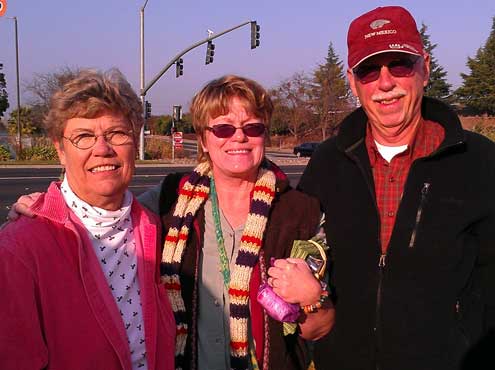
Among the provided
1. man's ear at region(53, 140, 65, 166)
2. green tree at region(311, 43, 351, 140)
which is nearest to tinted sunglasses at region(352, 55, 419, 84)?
man's ear at region(53, 140, 65, 166)

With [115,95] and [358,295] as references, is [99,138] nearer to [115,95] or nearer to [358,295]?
[115,95]

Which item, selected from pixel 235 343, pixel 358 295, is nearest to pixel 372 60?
pixel 358 295

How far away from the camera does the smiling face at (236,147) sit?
2574 millimetres

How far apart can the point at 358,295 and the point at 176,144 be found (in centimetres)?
2721

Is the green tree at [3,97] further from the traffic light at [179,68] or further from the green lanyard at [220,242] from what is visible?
the green lanyard at [220,242]

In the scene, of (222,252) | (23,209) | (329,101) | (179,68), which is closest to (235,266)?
(222,252)

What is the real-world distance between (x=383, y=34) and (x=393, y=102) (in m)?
0.36

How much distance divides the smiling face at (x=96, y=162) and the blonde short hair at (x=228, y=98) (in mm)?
494

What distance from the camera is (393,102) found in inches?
105

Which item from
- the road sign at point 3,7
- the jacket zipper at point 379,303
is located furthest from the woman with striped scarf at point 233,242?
the road sign at point 3,7

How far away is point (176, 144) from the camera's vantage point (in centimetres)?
2933

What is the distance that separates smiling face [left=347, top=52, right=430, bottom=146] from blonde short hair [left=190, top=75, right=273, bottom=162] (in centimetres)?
55

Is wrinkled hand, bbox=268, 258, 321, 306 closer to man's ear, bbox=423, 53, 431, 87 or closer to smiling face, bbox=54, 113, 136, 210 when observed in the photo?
smiling face, bbox=54, 113, 136, 210

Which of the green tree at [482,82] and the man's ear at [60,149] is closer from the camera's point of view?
the man's ear at [60,149]
